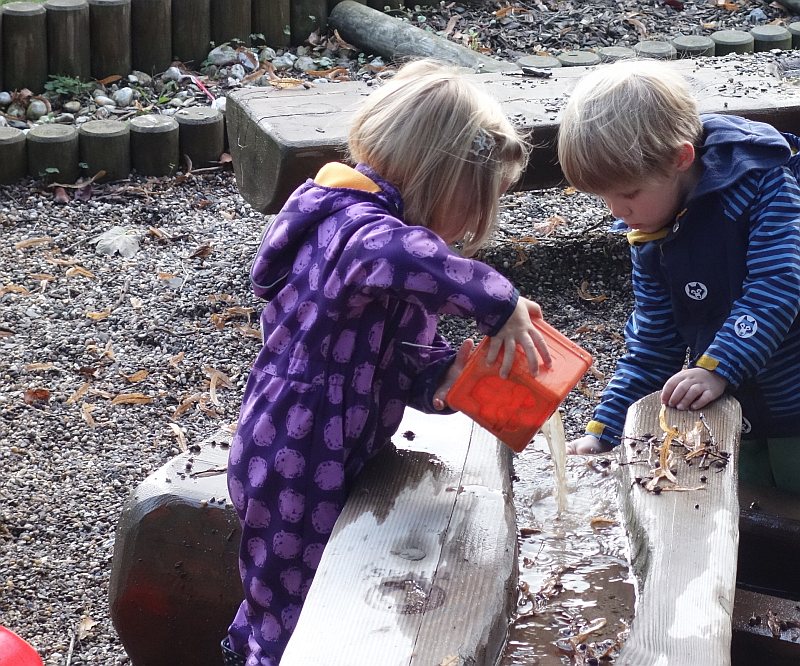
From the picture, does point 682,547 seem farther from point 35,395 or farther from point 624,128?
point 35,395

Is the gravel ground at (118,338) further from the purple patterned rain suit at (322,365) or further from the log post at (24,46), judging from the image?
the purple patterned rain suit at (322,365)

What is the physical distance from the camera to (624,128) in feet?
8.00

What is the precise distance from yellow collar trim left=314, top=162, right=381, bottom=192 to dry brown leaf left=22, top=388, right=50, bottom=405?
231 cm

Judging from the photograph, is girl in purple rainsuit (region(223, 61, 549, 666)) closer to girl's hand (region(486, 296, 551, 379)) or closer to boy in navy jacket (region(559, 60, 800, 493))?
girl's hand (region(486, 296, 551, 379))

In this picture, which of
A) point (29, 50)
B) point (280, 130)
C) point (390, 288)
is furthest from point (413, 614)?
point (29, 50)

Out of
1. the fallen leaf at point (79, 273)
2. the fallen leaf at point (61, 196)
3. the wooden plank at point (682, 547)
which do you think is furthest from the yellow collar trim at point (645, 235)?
the fallen leaf at point (61, 196)

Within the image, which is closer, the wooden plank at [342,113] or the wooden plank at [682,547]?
the wooden plank at [682,547]

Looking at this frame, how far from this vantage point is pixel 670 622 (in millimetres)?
1736

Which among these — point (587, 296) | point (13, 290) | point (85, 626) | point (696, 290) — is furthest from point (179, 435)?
point (696, 290)

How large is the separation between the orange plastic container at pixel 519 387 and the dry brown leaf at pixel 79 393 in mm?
2437

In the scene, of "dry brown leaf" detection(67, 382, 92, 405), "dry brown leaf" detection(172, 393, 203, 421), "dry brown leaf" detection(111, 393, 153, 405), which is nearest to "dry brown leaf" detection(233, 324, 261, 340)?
"dry brown leaf" detection(172, 393, 203, 421)

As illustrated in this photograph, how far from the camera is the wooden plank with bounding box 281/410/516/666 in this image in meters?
1.65

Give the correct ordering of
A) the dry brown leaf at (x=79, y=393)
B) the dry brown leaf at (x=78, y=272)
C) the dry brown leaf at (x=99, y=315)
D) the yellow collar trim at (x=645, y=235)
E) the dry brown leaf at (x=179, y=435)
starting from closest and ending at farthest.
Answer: the yellow collar trim at (x=645, y=235) < the dry brown leaf at (x=179, y=435) < the dry brown leaf at (x=79, y=393) < the dry brown leaf at (x=99, y=315) < the dry brown leaf at (x=78, y=272)

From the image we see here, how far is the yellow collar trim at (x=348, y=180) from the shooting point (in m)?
2.10
